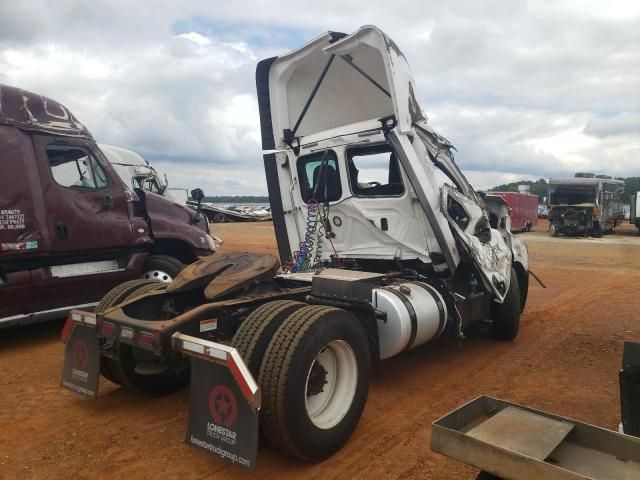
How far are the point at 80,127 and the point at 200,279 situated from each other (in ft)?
13.9

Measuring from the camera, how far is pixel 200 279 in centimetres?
448

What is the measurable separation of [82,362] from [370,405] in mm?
2459

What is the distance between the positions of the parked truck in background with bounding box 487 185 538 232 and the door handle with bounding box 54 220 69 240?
2844 centimetres

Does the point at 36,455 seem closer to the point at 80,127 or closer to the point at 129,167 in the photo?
the point at 80,127

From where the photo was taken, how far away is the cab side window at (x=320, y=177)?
6410 mm

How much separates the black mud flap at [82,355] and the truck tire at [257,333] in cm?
134

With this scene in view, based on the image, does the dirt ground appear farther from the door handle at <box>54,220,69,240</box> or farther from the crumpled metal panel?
the door handle at <box>54,220,69,240</box>

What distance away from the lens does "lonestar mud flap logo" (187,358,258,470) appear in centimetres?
315

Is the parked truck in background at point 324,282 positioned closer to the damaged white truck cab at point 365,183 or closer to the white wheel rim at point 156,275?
the damaged white truck cab at point 365,183

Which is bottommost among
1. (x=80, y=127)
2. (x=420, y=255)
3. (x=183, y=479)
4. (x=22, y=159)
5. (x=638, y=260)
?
(x=638, y=260)

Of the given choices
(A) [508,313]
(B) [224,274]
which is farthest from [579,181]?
(B) [224,274]

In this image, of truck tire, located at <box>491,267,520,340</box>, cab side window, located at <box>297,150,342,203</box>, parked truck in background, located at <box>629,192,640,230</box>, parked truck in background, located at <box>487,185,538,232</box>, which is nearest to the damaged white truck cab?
cab side window, located at <box>297,150,342,203</box>

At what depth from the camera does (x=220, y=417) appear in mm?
3291

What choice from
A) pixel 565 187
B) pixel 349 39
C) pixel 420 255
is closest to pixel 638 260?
pixel 565 187
